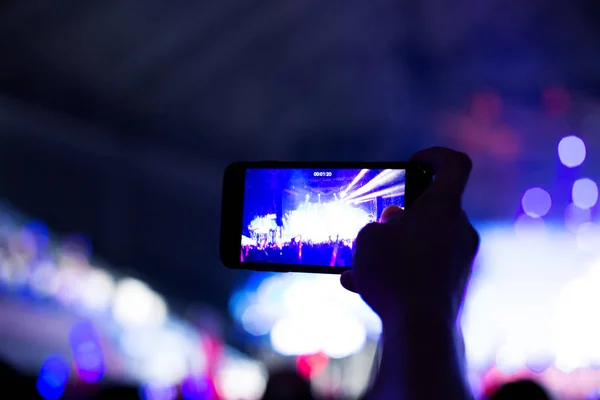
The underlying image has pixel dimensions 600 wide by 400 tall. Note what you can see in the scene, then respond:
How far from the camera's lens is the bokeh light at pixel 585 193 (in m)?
7.78

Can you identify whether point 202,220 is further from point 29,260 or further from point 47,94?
point 47,94

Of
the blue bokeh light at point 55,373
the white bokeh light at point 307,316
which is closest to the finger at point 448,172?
the blue bokeh light at point 55,373

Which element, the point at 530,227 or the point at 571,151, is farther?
the point at 530,227

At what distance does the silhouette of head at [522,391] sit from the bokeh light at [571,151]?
6.25 metres

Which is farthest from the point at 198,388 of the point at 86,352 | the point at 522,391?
the point at 522,391

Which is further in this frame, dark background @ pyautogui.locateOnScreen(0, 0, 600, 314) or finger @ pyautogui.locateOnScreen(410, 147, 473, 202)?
dark background @ pyautogui.locateOnScreen(0, 0, 600, 314)

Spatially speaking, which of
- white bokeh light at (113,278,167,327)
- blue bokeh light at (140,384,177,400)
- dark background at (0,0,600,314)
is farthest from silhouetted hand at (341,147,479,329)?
blue bokeh light at (140,384,177,400)

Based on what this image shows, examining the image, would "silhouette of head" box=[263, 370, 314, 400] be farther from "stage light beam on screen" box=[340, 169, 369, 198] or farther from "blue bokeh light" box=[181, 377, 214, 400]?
"blue bokeh light" box=[181, 377, 214, 400]

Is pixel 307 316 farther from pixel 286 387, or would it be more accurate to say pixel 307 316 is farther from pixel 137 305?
pixel 286 387

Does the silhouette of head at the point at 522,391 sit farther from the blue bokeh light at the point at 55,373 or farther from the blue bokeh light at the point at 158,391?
the blue bokeh light at the point at 158,391

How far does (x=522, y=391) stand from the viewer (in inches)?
76.9

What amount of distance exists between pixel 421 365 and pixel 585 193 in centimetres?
811

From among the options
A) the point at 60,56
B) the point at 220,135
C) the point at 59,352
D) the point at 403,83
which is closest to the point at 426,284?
the point at 60,56

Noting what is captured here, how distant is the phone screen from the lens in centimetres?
115
